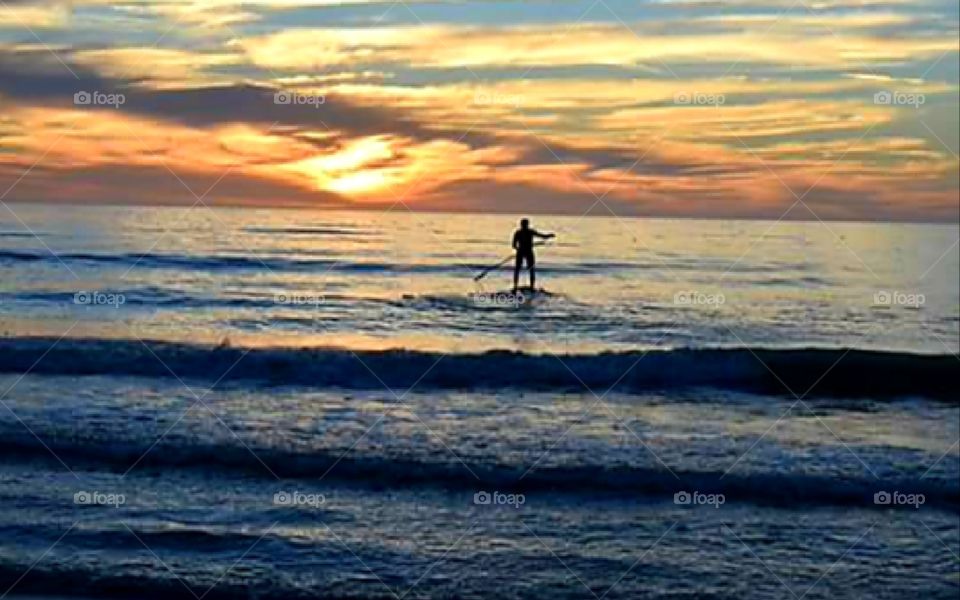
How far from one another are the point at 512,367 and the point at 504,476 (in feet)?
21.5

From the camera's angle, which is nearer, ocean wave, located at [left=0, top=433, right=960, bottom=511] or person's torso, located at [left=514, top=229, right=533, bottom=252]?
ocean wave, located at [left=0, top=433, right=960, bottom=511]

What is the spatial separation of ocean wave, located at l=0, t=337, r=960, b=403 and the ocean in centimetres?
8

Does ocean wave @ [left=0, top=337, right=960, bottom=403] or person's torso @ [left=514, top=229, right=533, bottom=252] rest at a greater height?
person's torso @ [left=514, top=229, right=533, bottom=252]

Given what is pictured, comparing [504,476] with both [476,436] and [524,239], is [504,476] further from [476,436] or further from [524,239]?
[524,239]

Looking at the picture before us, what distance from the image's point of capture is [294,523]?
8.69 m

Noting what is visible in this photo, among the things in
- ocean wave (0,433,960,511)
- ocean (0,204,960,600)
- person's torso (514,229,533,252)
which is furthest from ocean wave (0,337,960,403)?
person's torso (514,229,533,252)

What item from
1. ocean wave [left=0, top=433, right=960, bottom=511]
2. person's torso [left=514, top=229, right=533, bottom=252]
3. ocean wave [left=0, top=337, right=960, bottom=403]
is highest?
person's torso [left=514, top=229, right=533, bottom=252]

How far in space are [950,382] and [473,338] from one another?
25.0ft

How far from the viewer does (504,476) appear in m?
10.1

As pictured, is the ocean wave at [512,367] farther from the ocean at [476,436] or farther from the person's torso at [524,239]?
the person's torso at [524,239]

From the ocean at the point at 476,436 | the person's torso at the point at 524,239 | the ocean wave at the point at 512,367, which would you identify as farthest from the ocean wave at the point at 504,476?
the person's torso at the point at 524,239

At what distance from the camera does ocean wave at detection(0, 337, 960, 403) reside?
15852mm

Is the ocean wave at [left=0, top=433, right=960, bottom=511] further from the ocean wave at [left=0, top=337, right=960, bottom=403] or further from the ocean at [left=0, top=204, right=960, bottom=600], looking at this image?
the ocean wave at [left=0, top=337, right=960, bottom=403]

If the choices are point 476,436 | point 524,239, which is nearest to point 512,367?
point 476,436
